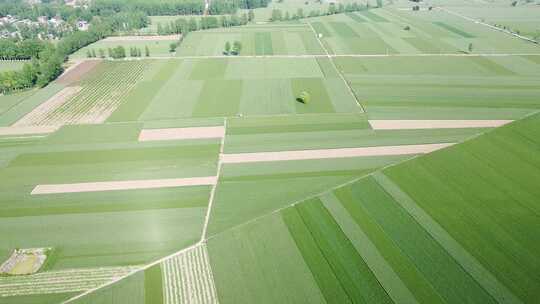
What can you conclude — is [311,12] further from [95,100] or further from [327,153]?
[327,153]

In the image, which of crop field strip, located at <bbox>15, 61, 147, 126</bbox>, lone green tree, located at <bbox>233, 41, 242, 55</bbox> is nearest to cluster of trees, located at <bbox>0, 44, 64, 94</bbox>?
crop field strip, located at <bbox>15, 61, 147, 126</bbox>

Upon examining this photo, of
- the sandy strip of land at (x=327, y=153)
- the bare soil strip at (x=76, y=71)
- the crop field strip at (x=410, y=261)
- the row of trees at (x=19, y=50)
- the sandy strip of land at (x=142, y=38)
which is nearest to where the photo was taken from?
the crop field strip at (x=410, y=261)

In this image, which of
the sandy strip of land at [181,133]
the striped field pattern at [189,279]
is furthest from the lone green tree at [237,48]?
the striped field pattern at [189,279]

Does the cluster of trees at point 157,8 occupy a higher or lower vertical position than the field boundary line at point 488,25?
higher

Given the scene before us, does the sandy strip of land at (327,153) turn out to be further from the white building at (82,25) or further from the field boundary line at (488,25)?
the white building at (82,25)

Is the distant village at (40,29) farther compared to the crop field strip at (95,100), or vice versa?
the distant village at (40,29)

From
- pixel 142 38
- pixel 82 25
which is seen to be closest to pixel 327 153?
pixel 142 38
